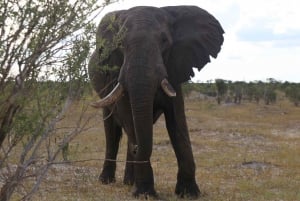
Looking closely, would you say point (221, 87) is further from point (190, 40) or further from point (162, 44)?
point (162, 44)

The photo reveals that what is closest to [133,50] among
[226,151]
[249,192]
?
[249,192]

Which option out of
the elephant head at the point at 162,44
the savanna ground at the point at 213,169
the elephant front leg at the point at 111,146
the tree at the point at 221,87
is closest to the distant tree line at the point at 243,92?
the tree at the point at 221,87

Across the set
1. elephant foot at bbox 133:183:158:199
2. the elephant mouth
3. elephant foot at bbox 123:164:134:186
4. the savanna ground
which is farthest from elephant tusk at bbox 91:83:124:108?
elephant foot at bbox 123:164:134:186

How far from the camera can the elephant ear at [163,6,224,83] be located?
988 cm

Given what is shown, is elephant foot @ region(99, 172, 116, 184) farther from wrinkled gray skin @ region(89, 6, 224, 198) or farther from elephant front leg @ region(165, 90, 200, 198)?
elephant front leg @ region(165, 90, 200, 198)

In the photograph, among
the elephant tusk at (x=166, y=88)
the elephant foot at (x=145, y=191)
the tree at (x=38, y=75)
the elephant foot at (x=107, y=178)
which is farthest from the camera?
the elephant foot at (x=107, y=178)

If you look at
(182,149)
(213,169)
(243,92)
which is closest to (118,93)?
(182,149)

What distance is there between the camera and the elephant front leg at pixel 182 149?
9.78 m

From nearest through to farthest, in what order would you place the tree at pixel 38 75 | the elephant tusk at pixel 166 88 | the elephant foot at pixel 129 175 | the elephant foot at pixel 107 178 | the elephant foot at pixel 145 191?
the tree at pixel 38 75, the elephant tusk at pixel 166 88, the elephant foot at pixel 145 191, the elephant foot at pixel 129 175, the elephant foot at pixel 107 178

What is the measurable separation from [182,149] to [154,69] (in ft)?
5.42

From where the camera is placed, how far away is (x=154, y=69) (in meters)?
8.87

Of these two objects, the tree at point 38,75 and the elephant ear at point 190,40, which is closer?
the tree at point 38,75

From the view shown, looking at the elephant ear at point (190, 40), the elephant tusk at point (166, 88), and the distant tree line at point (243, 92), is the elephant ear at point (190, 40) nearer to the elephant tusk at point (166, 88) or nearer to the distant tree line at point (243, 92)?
the elephant tusk at point (166, 88)

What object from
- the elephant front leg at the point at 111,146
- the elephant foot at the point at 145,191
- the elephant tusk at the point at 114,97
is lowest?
the elephant foot at the point at 145,191
